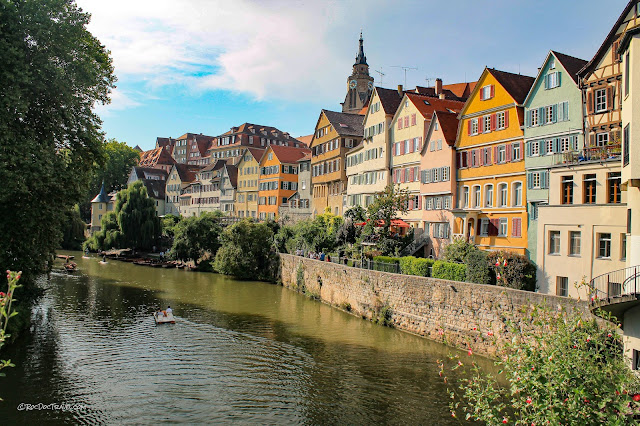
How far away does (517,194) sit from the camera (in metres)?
29.2

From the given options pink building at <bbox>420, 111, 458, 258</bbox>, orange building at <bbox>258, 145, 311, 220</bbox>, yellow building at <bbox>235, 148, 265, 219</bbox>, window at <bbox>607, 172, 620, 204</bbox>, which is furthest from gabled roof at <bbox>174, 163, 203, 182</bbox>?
window at <bbox>607, 172, 620, 204</bbox>

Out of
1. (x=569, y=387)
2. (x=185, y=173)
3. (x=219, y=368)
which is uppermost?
(x=185, y=173)

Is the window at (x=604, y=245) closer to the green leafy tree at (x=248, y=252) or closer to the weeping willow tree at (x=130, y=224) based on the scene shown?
the green leafy tree at (x=248, y=252)

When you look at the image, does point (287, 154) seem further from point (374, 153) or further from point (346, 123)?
A: point (374, 153)

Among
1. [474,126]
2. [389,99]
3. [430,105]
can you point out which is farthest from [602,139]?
[389,99]

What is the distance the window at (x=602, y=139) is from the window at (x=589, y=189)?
106 inches

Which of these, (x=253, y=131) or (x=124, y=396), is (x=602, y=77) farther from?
(x=253, y=131)

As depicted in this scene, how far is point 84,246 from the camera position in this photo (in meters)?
68.8

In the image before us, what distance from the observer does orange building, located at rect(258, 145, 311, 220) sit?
6481 centimetres

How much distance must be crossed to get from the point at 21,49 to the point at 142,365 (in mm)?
12934

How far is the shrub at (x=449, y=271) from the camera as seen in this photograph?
25.4 metres

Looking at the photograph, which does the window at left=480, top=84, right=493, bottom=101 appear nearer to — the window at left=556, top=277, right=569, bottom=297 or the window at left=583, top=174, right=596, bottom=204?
the window at left=583, top=174, right=596, bottom=204

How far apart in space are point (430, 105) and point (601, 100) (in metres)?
16.2

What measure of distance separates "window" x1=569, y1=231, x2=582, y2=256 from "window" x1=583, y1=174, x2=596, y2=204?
146 cm
